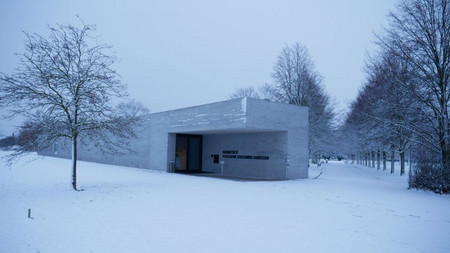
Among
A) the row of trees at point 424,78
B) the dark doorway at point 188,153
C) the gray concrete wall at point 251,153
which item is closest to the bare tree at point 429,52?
the row of trees at point 424,78

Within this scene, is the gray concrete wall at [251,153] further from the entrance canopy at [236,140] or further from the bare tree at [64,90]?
the bare tree at [64,90]

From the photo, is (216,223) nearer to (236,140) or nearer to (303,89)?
(236,140)

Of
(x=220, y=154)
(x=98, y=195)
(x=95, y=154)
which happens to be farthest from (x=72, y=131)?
(x=95, y=154)

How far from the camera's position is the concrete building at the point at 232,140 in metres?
19.9

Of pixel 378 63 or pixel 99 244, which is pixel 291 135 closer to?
pixel 378 63

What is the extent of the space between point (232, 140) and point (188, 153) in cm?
529

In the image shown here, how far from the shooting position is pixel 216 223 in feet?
25.9

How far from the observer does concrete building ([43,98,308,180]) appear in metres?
19.9

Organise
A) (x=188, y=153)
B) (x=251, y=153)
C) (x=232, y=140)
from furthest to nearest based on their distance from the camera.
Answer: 1. (x=188, y=153)
2. (x=232, y=140)
3. (x=251, y=153)

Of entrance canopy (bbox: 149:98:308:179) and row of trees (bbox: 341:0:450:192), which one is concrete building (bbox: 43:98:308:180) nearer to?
entrance canopy (bbox: 149:98:308:179)

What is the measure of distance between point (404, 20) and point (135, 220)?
17.2 metres

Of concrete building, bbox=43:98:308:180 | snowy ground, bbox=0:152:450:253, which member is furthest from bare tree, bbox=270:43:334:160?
snowy ground, bbox=0:152:450:253

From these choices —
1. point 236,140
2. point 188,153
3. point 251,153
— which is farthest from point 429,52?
point 188,153

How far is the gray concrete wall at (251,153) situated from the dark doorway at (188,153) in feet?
3.86
